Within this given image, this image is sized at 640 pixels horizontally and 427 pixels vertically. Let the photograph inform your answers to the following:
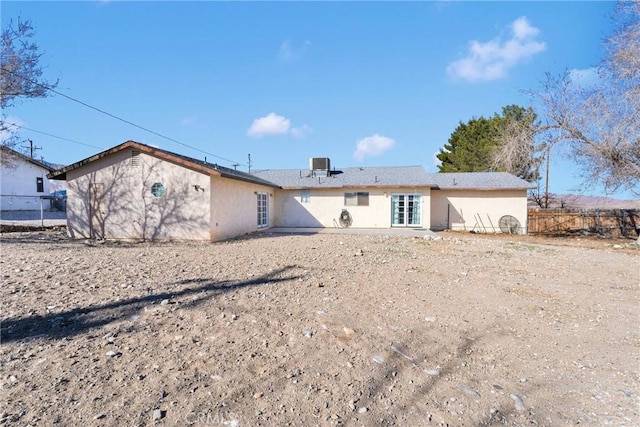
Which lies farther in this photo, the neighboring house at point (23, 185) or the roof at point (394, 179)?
the neighboring house at point (23, 185)

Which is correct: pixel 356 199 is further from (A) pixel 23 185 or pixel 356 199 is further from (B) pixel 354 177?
(A) pixel 23 185

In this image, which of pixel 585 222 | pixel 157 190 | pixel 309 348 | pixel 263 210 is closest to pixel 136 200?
pixel 157 190

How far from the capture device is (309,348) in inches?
129

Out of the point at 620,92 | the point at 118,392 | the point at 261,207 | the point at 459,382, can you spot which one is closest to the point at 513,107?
the point at 620,92

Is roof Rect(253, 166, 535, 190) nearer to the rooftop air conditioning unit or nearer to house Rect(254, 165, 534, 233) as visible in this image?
house Rect(254, 165, 534, 233)

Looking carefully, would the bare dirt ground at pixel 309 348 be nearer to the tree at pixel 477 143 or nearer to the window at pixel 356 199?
the window at pixel 356 199

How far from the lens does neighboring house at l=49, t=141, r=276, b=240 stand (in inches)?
433

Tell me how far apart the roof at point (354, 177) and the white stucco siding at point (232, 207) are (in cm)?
322

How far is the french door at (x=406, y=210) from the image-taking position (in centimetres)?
1675

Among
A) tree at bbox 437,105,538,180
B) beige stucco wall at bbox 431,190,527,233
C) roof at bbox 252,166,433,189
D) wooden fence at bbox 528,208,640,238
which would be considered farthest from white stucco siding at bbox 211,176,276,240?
wooden fence at bbox 528,208,640,238

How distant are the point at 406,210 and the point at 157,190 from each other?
11.6 metres

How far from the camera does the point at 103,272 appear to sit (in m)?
5.72

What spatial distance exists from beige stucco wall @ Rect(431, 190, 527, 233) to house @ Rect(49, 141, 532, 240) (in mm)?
49

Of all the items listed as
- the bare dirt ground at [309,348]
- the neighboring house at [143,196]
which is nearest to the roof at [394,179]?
the neighboring house at [143,196]
